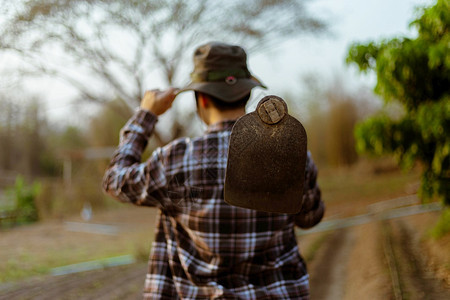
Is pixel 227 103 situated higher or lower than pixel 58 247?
higher

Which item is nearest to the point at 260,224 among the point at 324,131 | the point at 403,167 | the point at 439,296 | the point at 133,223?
the point at 439,296

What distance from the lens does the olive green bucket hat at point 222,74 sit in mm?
1392

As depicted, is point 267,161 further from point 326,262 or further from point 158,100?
point 326,262

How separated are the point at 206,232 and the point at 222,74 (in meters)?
0.52

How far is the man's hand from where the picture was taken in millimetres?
1548

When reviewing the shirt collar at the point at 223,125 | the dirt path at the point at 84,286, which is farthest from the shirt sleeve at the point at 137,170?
the dirt path at the point at 84,286

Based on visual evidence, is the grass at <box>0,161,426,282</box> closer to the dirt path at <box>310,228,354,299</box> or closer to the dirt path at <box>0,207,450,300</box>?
the dirt path at <box>310,228,354,299</box>

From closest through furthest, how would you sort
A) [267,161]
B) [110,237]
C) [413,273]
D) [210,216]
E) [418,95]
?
[267,161] < [210,216] < [413,273] < [418,95] < [110,237]

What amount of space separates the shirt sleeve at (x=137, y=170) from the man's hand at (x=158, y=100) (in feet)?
0.08

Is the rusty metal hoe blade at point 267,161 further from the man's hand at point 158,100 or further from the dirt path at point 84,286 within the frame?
the dirt path at point 84,286

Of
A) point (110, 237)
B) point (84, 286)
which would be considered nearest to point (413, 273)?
point (84, 286)

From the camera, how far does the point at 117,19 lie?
6629 mm

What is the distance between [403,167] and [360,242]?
73.4 inches

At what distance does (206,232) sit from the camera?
4.45 ft
